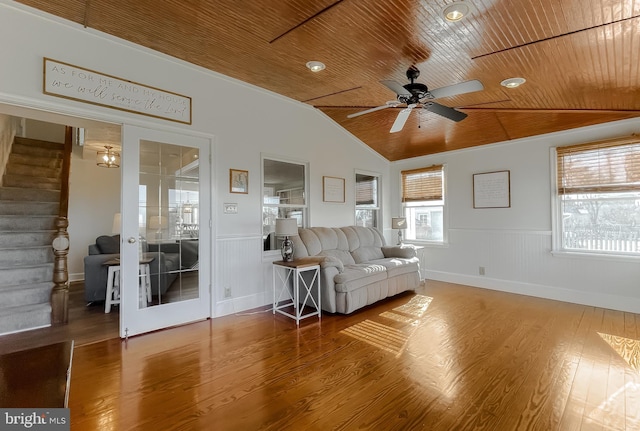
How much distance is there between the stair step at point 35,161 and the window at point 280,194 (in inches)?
148

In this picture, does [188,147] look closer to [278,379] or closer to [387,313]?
[278,379]

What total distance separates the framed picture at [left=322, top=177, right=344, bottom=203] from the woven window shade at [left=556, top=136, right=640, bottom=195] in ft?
10.4

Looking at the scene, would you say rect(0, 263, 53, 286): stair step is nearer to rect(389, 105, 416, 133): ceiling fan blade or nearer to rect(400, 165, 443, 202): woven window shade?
rect(389, 105, 416, 133): ceiling fan blade

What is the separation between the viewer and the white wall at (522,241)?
4.04 metres

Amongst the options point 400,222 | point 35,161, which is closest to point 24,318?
point 35,161

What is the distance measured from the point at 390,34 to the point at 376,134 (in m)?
2.69

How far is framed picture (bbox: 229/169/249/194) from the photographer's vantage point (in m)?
3.86

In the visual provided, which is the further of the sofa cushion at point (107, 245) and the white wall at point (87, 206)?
the white wall at point (87, 206)

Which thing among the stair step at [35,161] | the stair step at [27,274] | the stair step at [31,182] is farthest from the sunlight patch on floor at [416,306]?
the stair step at [35,161]

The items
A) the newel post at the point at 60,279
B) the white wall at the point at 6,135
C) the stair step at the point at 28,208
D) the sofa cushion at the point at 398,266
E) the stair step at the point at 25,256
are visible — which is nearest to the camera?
the newel post at the point at 60,279

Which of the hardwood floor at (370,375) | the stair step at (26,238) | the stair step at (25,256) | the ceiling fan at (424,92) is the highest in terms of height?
the ceiling fan at (424,92)

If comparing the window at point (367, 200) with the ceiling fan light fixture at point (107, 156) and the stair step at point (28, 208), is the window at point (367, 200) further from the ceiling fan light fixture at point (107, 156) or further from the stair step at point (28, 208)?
the stair step at point (28, 208)

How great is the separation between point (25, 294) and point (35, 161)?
278cm

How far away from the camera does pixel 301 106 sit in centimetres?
466
